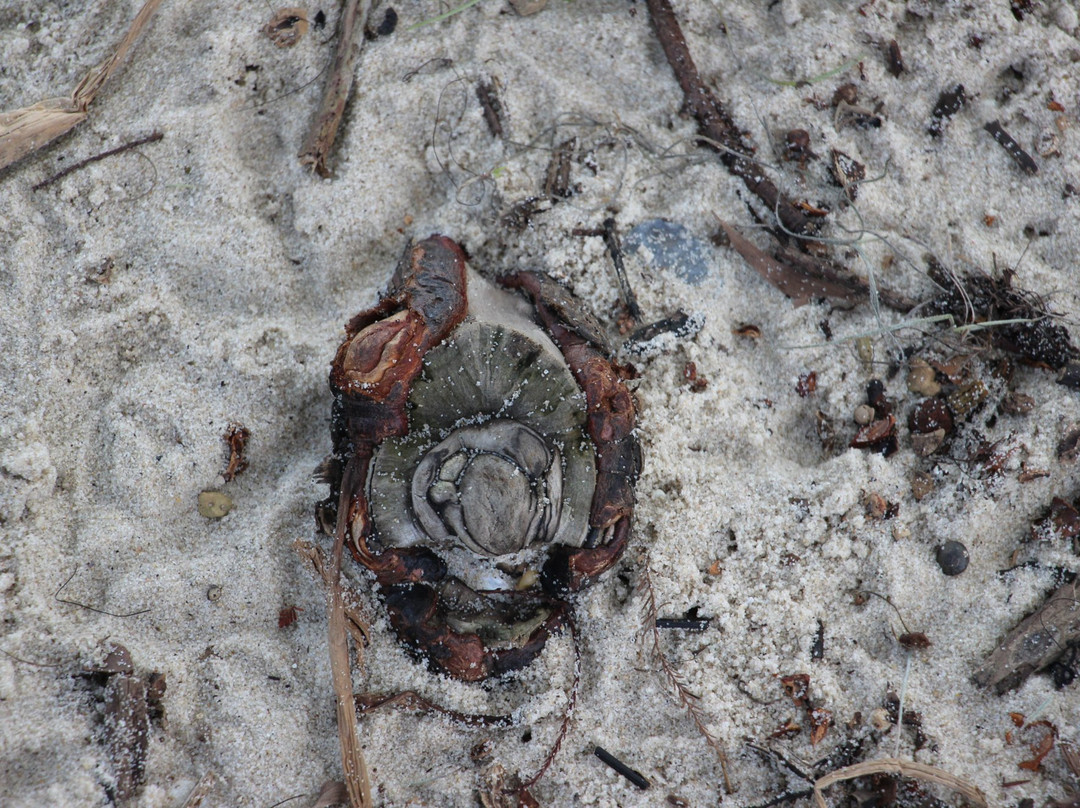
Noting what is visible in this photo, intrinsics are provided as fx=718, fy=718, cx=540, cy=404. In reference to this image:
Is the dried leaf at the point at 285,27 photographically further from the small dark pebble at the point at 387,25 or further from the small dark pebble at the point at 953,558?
the small dark pebble at the point at 953,558

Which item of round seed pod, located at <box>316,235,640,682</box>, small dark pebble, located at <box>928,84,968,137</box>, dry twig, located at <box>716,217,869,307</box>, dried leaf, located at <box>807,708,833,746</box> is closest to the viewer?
round seed pod, located at <box>316,235,640,682</box>

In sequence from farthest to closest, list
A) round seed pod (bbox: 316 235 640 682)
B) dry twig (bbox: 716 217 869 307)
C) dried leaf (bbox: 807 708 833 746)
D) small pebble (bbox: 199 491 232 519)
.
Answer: dry twig (bbox: 716 217 869 307), small pebble (bbox: 199 491 232 519), dried leaf (bbox: 807 708 833 746), round seed pod (bbox: 316 235 640 682)

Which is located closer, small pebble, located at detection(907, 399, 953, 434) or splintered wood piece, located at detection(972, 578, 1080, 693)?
splintered wood piece, located at detection(972, 578, 1080, 693)

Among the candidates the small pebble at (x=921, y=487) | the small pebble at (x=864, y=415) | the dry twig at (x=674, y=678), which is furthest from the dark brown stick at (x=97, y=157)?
the small pebble at (x=921, y=487)

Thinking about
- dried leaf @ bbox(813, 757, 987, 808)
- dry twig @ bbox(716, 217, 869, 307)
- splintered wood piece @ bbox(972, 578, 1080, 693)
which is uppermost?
dry twig @ bbox(716, 217, 869, 307)

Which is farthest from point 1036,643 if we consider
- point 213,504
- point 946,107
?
point 213,504

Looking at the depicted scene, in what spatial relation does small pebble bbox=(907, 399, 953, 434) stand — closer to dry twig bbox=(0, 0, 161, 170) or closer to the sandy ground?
the sandy ground

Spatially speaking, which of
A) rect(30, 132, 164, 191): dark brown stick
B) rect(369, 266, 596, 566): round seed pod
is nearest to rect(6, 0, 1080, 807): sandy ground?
rect(30, 132, 164, 191): dark brown stick

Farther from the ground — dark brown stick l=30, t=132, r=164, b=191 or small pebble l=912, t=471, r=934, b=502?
dark brown stick l=30, t=132, r=164, b=191
